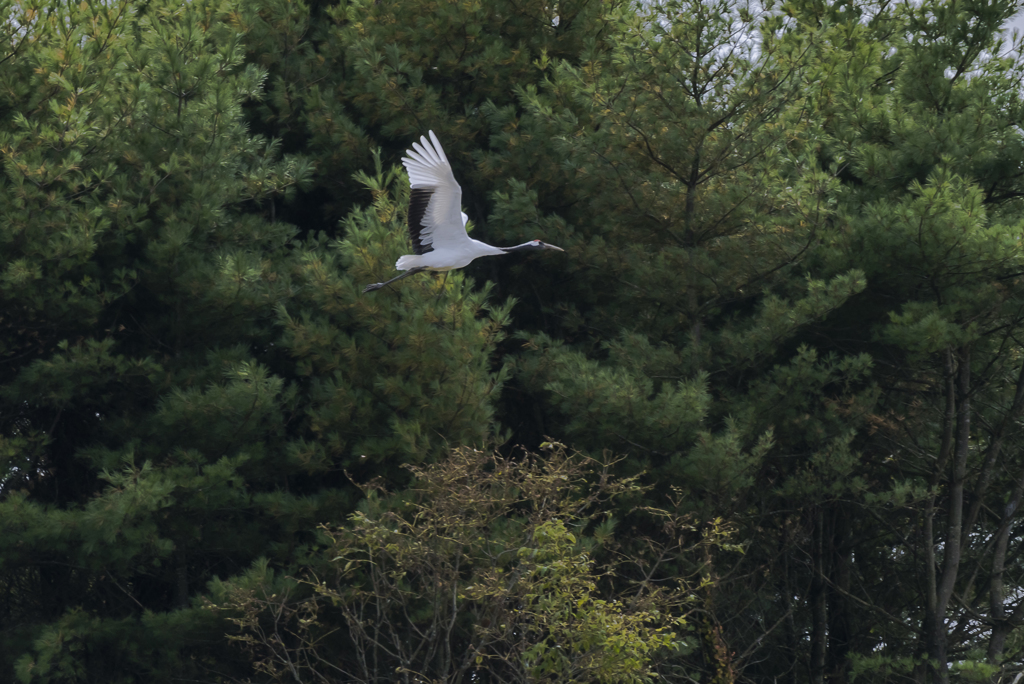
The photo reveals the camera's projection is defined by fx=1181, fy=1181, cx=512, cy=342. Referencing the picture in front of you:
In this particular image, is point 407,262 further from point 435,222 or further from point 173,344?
point 173,344

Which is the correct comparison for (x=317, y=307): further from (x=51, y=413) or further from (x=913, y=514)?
(x=913, y=514)

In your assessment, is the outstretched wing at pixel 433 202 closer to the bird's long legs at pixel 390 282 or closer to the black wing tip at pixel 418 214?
the black wing tip at pixel 418 214

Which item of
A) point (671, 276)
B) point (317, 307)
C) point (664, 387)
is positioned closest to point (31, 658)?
point (317, 307)

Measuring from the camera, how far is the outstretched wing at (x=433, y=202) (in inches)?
324

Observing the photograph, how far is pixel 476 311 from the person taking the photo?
9.25 m

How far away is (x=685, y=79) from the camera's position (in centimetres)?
998

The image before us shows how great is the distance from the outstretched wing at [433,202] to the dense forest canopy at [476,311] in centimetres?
38

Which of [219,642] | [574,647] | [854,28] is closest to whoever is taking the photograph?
[574,647]

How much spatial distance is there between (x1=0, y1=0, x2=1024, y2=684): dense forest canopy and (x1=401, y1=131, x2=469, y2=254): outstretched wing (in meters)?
0.38

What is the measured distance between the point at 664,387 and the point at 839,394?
6.73 ft

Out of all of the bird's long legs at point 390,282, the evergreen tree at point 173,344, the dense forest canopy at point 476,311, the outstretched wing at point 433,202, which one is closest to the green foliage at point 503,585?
the dense forest canopy at point 476,311

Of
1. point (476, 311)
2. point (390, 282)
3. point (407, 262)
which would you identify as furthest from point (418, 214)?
point (476, 311)

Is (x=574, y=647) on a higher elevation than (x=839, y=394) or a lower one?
lower

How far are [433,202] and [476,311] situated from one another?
115 cm
